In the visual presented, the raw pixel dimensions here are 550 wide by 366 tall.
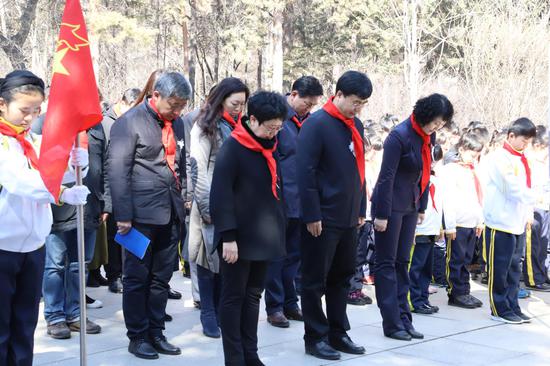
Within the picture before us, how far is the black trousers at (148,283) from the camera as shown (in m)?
6.25

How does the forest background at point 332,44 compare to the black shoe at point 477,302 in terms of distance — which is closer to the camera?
the black shoe at point 477,302

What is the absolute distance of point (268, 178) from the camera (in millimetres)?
5570

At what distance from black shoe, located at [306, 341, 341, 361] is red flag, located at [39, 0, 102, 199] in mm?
2636

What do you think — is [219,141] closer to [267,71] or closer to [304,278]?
[304,278]

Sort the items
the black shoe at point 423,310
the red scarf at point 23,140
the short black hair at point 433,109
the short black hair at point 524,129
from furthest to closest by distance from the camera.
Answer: the black shoe at point 423,310
the short black hair at point 524,129
the short black hair at point 433,109
the red scarf at point 23,140

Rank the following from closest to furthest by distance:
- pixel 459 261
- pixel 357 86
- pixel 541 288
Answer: pixel 357 86 → pixel 459 261 → pixel 541 288

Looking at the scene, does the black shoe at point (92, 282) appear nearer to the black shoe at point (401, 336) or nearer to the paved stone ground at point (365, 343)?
the paved stone ground at point (365, 343)

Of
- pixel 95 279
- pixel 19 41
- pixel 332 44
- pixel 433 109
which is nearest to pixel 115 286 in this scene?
pixel 95 279

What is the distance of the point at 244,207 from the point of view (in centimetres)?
552

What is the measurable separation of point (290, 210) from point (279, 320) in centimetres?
100

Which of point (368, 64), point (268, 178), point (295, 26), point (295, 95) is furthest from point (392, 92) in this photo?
point (268, 178)

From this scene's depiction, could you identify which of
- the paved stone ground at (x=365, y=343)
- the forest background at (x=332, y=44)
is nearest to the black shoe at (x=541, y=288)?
the paved stone ground at (x=365, y=343)

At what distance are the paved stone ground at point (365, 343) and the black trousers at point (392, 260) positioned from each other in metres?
0.22

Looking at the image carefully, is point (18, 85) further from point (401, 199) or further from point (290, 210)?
point (401, 199)
